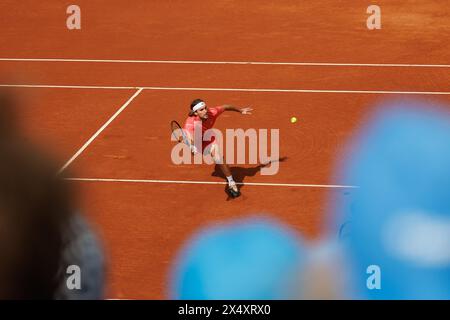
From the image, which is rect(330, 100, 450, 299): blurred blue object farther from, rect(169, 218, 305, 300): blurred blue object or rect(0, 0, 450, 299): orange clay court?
rect(169, 218, 305, 300): blurred blue object

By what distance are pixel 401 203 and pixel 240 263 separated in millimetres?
3806

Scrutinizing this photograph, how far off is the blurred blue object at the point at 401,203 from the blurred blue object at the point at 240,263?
3.35 ft

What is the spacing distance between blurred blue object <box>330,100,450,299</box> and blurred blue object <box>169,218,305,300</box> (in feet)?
3.35

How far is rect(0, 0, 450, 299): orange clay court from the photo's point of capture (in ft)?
43.0

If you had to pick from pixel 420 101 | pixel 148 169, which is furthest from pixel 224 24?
pixel 148 169

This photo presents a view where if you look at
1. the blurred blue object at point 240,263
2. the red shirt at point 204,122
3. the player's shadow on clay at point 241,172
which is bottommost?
the blurred blue object at point 240,263

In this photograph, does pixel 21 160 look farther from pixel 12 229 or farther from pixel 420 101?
pixel 420 101

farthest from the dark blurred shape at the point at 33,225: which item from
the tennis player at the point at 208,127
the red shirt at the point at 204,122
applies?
the red shirt at the point at 204,122

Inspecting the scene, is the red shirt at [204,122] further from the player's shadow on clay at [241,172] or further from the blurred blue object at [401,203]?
the blurred blue object at [401,203]

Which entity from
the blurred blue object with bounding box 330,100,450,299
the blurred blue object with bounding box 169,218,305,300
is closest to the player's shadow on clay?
the blurred blue object with bounding box 330,100,450,299

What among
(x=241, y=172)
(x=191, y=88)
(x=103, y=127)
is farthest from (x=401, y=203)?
(x=191, y=88)

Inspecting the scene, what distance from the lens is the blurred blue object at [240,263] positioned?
33.9 feet

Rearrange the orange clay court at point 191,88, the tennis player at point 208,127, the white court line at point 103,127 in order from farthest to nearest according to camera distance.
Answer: the white court line at point 103,127
the tennis player at point 208,127
the orange clay court at point 191,88

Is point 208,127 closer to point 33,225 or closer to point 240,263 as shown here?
point 240,263
